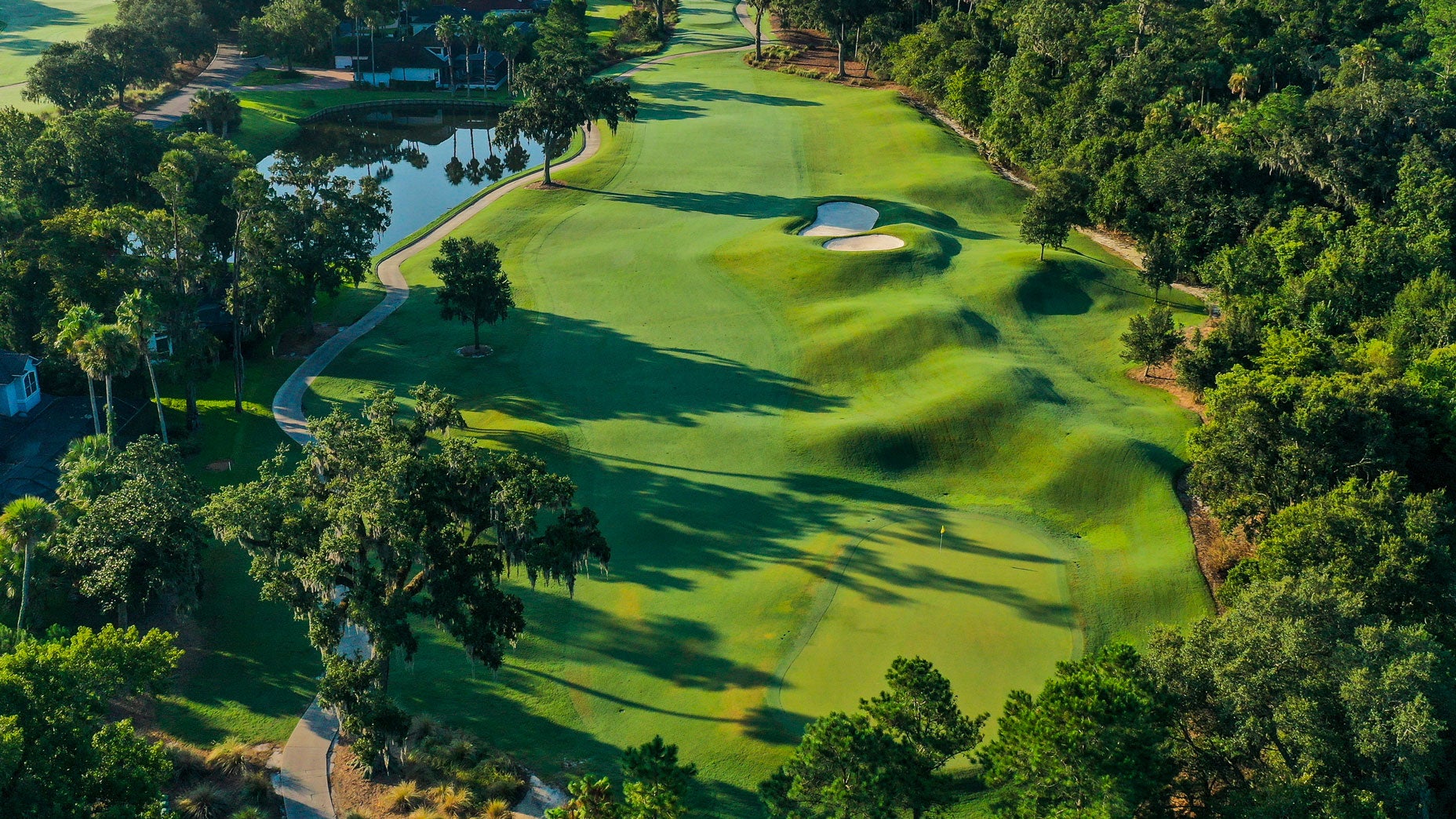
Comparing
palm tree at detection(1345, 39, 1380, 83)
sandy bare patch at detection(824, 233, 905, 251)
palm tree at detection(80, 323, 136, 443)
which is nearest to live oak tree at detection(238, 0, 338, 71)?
sandy bare patch at detection(824, 233, 905, 251)

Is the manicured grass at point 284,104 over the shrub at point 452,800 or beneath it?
over

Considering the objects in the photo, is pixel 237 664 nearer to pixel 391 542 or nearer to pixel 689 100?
pixel 391 542

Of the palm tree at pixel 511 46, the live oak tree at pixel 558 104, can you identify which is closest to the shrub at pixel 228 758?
the live oak tree at pixel 558 104

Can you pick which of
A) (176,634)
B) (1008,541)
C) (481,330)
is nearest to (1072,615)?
(1008,541)

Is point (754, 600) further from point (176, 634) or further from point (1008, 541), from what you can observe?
point (176, 634)

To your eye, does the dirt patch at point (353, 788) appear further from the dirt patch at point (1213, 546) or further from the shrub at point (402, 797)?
the dirt patch at point (1213, 546)

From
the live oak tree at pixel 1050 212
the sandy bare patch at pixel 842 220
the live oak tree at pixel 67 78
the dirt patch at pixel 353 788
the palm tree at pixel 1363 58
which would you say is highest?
the palm tree at pixel 1363 58

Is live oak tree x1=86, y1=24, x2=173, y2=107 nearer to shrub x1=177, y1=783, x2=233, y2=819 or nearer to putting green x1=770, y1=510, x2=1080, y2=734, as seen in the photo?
shrub x1=177, y1=783, x2=233, y2=819

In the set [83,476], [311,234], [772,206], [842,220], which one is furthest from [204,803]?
[772,206]
